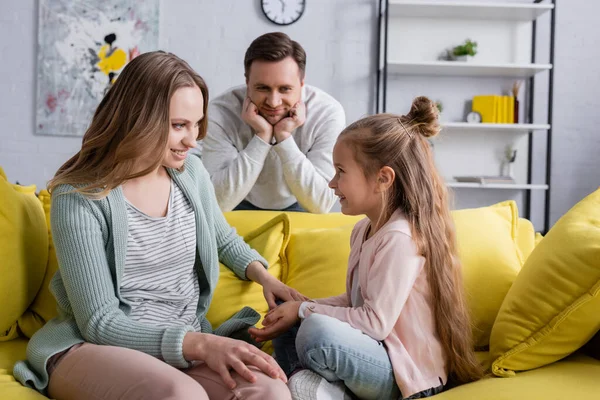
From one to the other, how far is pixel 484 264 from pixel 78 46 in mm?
3652

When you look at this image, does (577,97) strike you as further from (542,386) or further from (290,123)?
(542,386)

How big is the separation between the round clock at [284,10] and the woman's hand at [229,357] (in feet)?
11.8

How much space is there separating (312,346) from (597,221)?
0.72m

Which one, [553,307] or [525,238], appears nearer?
[553,307]

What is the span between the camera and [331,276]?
1.74 metres

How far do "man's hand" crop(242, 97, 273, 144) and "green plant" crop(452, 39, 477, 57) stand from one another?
2.38 metres

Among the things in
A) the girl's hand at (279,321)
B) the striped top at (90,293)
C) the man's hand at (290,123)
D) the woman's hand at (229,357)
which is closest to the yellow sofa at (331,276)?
the striped top at (90,293)

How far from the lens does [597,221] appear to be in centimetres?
154

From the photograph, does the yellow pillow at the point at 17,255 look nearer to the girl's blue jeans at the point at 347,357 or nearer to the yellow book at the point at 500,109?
the girl's blue jeans at the point at 347,357

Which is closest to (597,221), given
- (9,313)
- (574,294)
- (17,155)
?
(574,294)

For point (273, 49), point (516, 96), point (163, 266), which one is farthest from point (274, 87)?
point (516, 96)

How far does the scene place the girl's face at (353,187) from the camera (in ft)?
4.91

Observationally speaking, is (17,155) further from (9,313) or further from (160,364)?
(160,364)

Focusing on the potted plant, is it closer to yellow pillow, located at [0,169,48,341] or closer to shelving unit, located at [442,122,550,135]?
shelving unit, located at [442,122,550,135]
